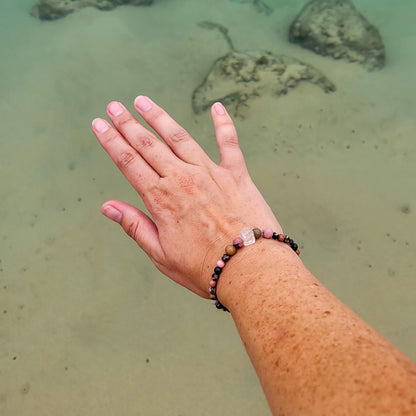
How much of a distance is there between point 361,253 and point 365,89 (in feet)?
5.77

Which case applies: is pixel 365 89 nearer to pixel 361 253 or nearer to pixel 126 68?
pixel 361 253

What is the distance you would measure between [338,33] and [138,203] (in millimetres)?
2846

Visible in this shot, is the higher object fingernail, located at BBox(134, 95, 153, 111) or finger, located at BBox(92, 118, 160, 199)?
fingernail, located at BBox(134, 95, 153, 111)

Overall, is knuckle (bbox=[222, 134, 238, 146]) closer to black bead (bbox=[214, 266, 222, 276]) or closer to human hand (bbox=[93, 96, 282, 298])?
human hand (bbox=[93, 96, 282, 298])

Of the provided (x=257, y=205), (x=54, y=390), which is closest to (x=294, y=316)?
(x=257, y=205)

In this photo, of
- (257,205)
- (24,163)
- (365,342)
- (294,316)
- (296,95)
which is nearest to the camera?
(365,342)

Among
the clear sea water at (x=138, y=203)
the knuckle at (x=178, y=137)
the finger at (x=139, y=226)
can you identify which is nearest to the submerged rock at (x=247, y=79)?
the clear sea water at (x=138, y=203)

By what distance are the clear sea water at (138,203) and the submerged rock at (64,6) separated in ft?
1.01

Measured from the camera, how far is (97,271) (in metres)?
2.68

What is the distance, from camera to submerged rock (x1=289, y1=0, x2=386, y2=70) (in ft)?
12.7

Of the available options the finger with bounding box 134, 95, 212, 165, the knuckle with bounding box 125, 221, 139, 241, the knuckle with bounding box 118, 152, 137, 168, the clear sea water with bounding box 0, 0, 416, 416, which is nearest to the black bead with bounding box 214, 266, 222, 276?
the knuckle with bounding box 125, 221, 139, 241

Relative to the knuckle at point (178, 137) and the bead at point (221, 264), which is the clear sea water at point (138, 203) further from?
the bead at point (221, 264)

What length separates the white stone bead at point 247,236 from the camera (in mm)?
1195

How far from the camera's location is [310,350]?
763 millimetres
